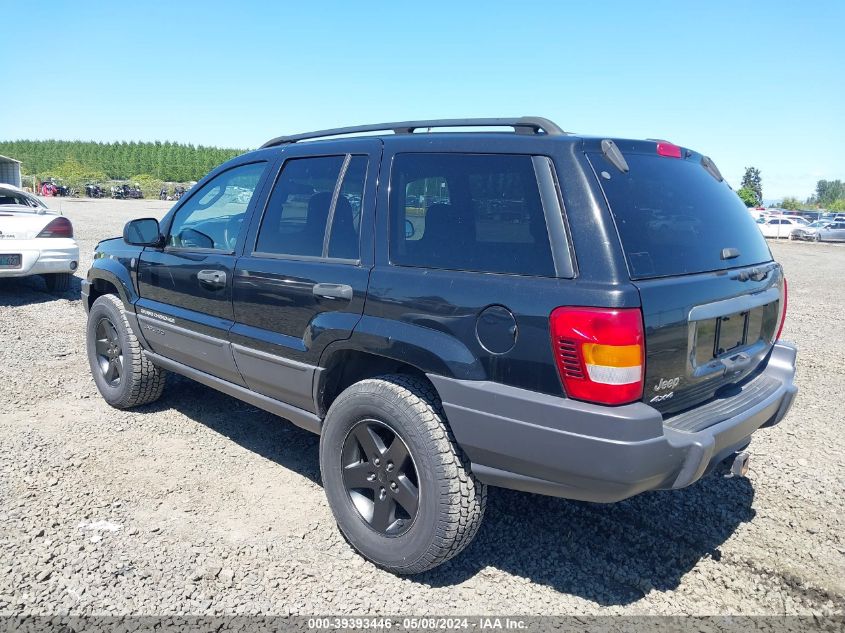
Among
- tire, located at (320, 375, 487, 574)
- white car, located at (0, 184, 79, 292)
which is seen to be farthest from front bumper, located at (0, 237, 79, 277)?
tire, located at (320, 375, 487, 574)

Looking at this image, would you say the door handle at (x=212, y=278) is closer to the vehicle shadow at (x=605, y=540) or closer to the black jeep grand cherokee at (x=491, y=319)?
the black jeep grand cherokee at (x=491, y=319)

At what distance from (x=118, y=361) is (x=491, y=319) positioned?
3392mm

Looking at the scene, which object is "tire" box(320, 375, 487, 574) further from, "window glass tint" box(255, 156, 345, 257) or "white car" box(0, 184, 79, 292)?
"white car" box(0, 184, 79, 292)

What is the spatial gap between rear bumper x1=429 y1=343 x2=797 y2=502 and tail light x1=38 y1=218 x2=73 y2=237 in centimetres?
785

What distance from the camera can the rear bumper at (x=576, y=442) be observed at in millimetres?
2221

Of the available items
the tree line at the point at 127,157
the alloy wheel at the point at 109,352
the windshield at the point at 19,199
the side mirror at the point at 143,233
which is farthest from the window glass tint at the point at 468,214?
the tree line at the point at 127,157

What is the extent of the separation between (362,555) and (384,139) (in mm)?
1997

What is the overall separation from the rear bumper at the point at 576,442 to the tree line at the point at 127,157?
317 ft

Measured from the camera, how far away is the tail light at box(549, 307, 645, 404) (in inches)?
86.7

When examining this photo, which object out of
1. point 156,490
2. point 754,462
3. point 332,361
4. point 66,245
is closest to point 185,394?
point 156,490

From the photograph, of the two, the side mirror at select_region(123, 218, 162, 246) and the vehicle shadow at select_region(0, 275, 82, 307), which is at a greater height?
the side mirror at select_region(123, 218, 162, 246)

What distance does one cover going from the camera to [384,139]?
3113 millimetres

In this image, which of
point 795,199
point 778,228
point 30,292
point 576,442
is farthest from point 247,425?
point 795,199

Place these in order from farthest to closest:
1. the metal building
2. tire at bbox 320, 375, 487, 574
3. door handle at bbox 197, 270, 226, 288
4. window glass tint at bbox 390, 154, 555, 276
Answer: the metal building < door handle at bbox 197, 270, 226, 288 < tire at bbox 320, 375, 487, 574 < window glass tint at bbox 390, 154, 555, 276
